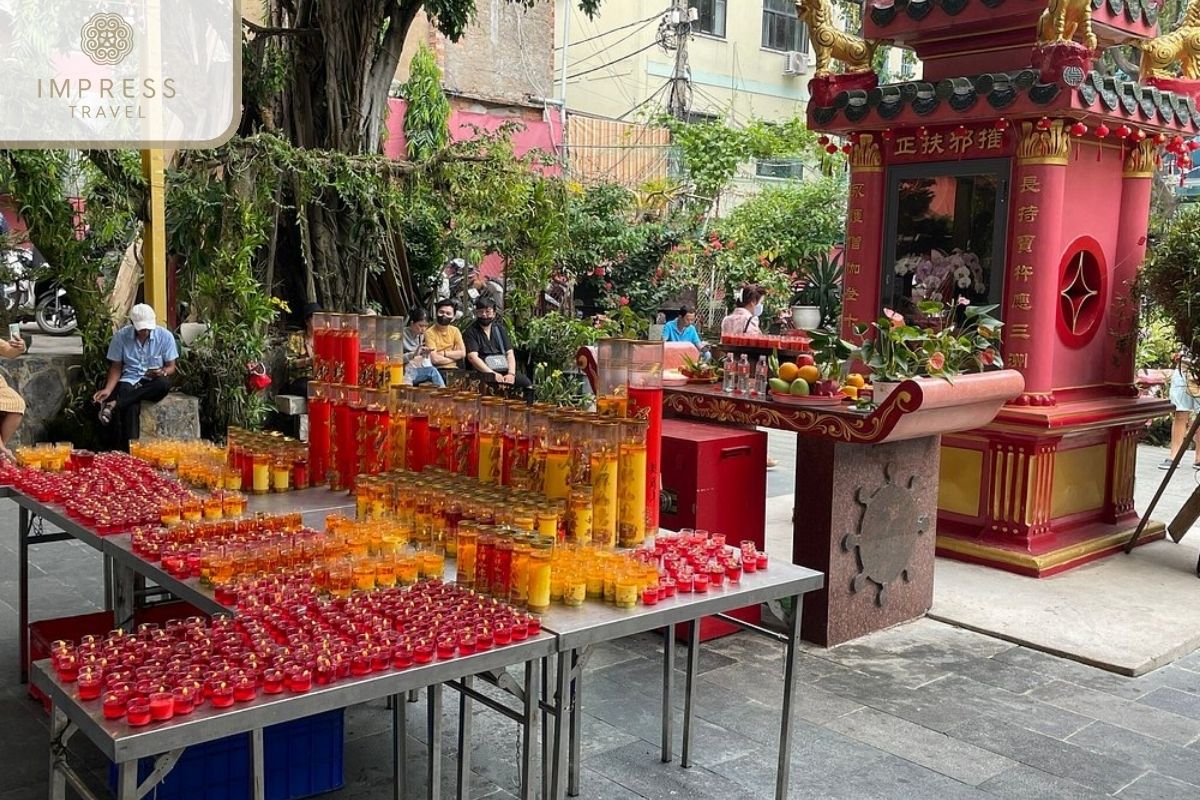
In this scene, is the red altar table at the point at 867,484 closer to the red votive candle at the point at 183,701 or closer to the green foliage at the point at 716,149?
the red votive candle at the point at 183,701

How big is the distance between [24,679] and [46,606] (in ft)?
3.20

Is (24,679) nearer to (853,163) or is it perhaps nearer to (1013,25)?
(853,163)

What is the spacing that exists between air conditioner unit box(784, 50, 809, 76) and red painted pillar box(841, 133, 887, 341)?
17180 mm

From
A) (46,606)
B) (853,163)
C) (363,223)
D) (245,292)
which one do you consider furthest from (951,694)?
(363,223)

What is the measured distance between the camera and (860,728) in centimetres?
416

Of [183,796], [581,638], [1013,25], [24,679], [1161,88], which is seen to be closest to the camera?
[581,638]

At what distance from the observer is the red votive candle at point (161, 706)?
2.05 metres

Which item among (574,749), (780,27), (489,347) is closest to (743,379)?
(574,749)

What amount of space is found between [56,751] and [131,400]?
5834mm

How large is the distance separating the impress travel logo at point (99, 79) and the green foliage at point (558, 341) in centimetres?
371

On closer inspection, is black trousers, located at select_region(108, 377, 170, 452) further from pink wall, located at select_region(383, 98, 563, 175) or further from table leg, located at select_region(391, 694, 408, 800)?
pink wall, located at select_region(383, 98, 563, 175)

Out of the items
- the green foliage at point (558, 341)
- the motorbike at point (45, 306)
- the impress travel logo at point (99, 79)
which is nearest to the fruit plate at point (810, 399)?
the impress travel logo at point (99, 79)

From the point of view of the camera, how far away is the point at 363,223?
10.0 m

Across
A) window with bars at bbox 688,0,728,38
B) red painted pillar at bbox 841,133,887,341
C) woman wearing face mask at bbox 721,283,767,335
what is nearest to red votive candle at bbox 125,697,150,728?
red painted pillar at bbox 841,133,887,341
